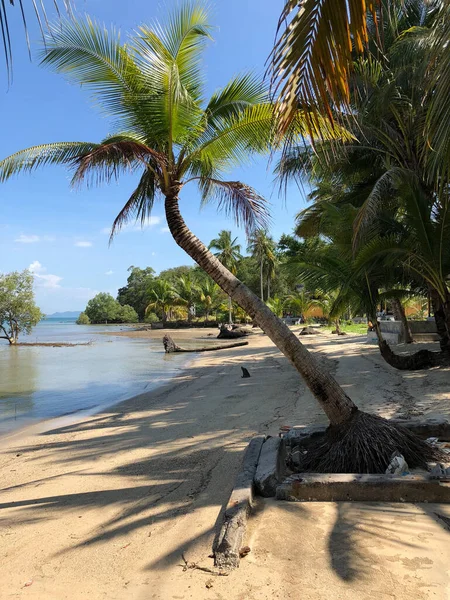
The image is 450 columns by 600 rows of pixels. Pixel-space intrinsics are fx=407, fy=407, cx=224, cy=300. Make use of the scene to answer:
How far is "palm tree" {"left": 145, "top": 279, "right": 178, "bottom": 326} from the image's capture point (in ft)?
185

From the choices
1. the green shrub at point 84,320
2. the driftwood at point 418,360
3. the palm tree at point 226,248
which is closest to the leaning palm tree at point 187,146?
the driftwood at point 418,360

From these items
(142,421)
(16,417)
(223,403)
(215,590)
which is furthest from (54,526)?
(16,417)

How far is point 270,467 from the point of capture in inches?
139

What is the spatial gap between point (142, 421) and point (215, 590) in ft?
17.5

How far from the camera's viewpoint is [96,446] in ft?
A: 19.2

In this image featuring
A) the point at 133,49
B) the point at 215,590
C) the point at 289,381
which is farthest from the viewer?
the point at 289,381

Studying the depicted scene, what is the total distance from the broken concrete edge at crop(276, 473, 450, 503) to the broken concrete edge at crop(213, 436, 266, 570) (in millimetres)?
300

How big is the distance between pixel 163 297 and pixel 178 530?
55849mm

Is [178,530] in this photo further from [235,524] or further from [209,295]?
[209,295]

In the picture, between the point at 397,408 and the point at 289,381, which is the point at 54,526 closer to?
the point at 397,408

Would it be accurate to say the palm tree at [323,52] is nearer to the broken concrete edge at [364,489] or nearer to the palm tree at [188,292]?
the broken concrete edge at [364,489]

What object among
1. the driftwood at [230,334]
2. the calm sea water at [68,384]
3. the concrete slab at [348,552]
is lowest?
the calm sea water at [68,384]

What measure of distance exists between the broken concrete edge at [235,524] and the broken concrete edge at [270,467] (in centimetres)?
8

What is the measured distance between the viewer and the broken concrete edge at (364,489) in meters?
3.12
